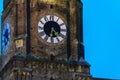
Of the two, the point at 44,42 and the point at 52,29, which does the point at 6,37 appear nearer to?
the point at 44,42

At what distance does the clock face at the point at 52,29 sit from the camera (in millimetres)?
59031

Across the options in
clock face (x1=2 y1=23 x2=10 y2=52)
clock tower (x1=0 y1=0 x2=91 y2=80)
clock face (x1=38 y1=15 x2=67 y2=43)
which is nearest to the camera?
clock tower (x1=0 y1=0 x2=91 y2=80)

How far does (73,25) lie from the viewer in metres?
60.3

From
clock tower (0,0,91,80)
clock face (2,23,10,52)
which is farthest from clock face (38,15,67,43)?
clock face (2,23,10,52)

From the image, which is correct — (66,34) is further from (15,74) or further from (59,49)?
(15,74)

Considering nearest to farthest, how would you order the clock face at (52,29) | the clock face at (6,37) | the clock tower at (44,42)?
the clock tower at (44,42)
the clock face at (52,29)
the clock face at (6,37)

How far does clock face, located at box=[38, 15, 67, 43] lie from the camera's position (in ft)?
194

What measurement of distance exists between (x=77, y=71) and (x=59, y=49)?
2.13 meters

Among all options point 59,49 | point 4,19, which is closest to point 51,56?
point 59,49

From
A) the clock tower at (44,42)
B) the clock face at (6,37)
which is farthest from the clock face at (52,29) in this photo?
the clock face at (6,37)

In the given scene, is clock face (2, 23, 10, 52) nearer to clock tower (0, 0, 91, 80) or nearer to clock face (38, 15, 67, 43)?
clock tower (0, 0, 91, 80)

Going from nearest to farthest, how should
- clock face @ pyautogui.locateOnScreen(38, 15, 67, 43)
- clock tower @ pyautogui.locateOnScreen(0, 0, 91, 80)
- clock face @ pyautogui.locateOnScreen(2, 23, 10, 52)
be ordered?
1. clock tower @ pyautogui.locateOnScreen(0, 0, 91, 80)
2. clock face @ pyautogui.locateOnScreen(38, 15, 67, 43)
3. clock face @ pyautogui.locateOnScreen(2, 23, 10, 52)

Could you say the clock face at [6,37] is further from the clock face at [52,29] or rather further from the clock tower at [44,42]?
the clock face at [52,29]

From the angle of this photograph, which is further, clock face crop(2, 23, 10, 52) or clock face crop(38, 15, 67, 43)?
clock face crop(2, 23, 10, 52)
